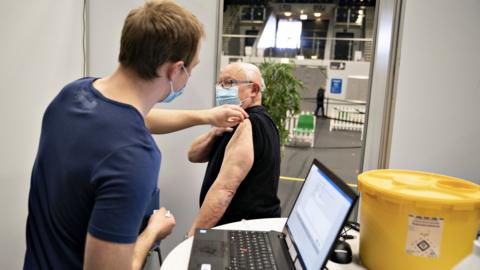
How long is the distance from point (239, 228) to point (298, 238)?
0.39m

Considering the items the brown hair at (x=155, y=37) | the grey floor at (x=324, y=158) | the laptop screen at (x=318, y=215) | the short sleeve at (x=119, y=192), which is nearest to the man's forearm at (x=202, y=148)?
the laptop screen at (x=318, y=215)

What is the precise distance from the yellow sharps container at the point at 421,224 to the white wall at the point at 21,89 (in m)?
1.73

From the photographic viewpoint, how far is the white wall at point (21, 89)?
Answer: 1871 mm

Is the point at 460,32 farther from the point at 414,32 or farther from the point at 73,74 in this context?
the point at 73,74

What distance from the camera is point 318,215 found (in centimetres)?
107

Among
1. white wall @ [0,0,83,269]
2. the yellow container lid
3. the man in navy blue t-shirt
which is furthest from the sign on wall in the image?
the man in navy blue t-shirt

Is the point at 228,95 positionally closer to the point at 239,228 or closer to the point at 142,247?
the point at 239,228

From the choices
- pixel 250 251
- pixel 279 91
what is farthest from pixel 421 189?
pixel 279 91

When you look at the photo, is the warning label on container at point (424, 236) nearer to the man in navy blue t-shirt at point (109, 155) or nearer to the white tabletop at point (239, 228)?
the white tabletop at point (239, 228)

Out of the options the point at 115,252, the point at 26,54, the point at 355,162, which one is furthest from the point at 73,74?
the point at 355,162

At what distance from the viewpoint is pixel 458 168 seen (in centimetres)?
213

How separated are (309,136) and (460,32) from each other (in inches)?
241

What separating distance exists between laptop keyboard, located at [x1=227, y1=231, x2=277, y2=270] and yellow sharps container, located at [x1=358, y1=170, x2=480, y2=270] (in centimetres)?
34

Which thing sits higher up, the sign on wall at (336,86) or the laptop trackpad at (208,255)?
the sign on wall at (336,86)
